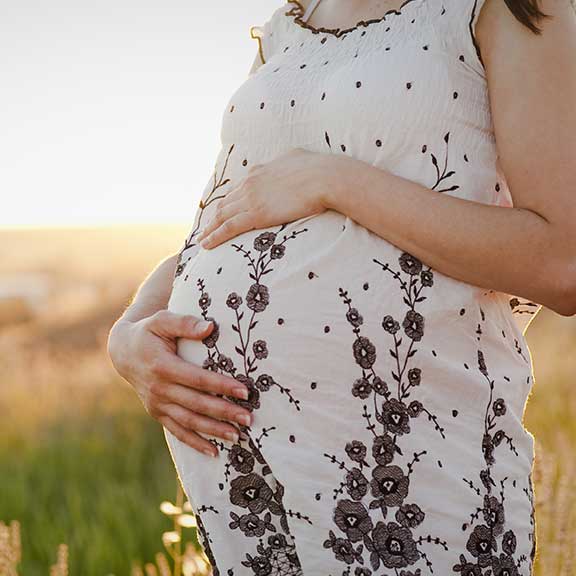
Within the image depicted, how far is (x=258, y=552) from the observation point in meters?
1.51

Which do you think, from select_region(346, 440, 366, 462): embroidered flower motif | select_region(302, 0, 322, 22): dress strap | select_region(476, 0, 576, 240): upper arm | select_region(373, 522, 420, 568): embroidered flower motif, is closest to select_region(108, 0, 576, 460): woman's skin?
select_region(476, 0, 576, 240): upper arm

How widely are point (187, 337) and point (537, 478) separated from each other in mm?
931

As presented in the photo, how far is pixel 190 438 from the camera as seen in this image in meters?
1.56

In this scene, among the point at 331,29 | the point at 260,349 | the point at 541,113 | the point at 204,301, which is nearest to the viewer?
the point at 541,113

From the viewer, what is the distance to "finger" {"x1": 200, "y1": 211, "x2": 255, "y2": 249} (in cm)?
161

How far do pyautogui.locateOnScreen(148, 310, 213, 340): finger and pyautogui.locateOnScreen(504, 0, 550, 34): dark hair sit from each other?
0.72m

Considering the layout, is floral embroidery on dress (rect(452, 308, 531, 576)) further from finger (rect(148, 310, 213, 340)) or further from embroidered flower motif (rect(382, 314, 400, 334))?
finger (rect(148, 310, 213, 340))

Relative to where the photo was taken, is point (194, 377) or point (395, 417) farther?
point (194, 377)

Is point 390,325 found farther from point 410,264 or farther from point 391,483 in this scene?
point 391,483

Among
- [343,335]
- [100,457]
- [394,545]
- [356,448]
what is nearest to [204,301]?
[343,335]

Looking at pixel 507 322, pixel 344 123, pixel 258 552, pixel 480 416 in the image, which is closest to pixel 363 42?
pixel 344 123

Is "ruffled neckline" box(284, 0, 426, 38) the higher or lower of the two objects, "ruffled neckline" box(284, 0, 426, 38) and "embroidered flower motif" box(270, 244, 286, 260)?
the higher

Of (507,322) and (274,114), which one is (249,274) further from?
(507,322)

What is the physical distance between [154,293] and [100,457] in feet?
9.96
